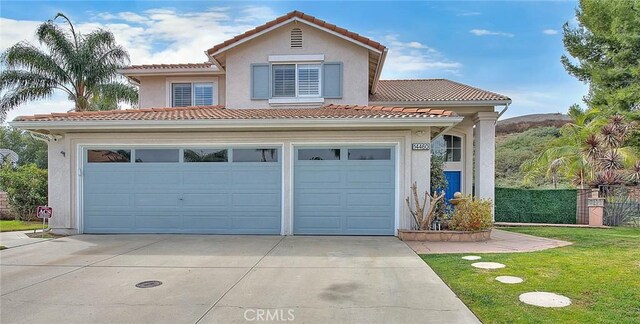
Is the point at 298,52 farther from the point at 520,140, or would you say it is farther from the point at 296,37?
the point at 520,140

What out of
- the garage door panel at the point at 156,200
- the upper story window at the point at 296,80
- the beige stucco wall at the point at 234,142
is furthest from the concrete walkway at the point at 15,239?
the upper story window at the point at 296,80

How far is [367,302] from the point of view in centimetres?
554

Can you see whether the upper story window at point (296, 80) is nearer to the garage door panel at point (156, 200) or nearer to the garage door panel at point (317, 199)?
the garage door panel at point (317, 199)

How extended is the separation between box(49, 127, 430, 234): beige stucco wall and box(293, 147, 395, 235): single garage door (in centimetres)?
23

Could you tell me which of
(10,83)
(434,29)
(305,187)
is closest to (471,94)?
(434,29)

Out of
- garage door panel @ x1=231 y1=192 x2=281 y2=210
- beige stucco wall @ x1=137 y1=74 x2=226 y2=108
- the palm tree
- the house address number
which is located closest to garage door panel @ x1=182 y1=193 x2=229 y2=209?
garage door panel @ x1=231 y1=192 x2=281 y2=210

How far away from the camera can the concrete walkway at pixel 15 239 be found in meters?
10.4

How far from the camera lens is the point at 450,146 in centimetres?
1688

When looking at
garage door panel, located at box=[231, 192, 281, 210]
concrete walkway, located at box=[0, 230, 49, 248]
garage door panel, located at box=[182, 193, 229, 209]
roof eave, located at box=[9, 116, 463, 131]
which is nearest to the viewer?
concrete walkway, located at box=[0, 230, 49, 248]

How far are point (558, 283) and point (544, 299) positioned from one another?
98 centimetres

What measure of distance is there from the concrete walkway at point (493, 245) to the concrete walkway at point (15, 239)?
9.27m

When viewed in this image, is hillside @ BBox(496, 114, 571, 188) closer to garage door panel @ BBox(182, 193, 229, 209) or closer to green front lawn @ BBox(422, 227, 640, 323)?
green front lawn @ BBox(422, 227, 640, 323)

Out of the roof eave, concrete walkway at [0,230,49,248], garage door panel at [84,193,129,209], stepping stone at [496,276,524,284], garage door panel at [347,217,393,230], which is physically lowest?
concrete walkway at [0,230,49,248]

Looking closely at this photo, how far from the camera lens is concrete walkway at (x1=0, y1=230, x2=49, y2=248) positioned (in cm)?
1038
